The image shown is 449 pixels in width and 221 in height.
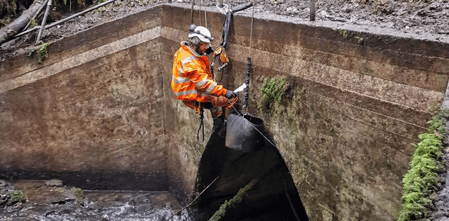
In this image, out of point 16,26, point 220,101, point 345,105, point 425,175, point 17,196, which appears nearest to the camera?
point 425,175

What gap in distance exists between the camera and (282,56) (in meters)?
4.50

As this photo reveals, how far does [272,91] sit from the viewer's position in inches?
184

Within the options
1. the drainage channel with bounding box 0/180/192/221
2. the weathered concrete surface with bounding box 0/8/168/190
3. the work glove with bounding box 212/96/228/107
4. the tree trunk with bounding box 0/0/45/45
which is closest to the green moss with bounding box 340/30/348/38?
the work glove with bounding box 212/96/228/107

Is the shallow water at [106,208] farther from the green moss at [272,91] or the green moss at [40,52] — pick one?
the green moss at [272,91]

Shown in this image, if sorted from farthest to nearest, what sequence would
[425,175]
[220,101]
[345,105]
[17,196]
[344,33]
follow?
[17,196]
[220,101]
[345,105]
[344,33]
[425,175]

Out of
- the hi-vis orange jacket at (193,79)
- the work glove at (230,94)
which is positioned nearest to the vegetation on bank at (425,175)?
the work glove at (230,94)

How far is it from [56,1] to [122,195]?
15.0 feet

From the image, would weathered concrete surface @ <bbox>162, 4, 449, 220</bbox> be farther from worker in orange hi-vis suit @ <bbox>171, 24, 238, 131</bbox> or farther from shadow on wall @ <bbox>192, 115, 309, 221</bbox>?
shadow on wall @ <bbox>192, 115, 309, 221</bbox>

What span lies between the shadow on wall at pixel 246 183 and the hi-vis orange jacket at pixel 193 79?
1.82m

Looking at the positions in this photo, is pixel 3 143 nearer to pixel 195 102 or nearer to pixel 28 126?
pixel 28 126

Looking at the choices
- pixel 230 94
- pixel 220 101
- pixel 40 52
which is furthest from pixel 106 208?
pixel 230 94

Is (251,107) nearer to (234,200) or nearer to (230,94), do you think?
(230,94)

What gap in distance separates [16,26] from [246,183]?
5.54 metres

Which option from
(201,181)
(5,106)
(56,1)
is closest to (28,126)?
(5,106)
